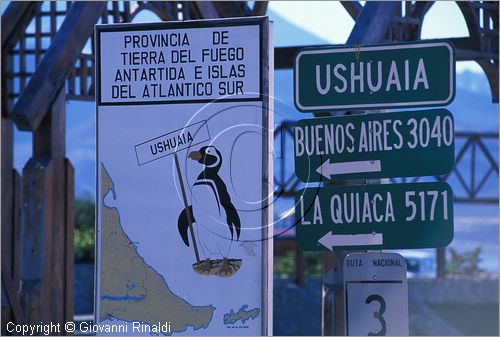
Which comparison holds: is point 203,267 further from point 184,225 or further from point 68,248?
point 68,248

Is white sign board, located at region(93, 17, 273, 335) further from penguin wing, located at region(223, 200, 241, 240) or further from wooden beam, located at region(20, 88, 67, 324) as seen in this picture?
wooden beam, located at region(20, 88, 67, 324)

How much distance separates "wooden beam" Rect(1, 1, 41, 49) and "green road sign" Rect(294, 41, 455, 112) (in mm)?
6159

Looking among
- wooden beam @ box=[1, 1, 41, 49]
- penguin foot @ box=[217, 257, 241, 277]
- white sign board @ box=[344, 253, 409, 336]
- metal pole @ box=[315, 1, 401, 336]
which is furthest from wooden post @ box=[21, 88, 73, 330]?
white sign board @ box=[344, 253, 409, 336]

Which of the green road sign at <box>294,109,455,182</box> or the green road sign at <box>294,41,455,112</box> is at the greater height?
the green road sign at <box>294,41,455,112</box>

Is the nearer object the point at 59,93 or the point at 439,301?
the point at 59,93

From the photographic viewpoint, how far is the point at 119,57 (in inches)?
196

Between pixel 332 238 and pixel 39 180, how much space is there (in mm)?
4982

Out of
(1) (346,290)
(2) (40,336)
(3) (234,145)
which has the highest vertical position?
(3) (234,145)

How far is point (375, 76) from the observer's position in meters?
4.88

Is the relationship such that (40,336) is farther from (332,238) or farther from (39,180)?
(332,238)

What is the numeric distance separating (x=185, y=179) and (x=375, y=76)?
1026 mm

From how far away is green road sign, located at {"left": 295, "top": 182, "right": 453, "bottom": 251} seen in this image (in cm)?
472

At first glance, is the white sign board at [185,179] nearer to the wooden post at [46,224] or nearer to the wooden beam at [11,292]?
the wooden beam at [11,292]

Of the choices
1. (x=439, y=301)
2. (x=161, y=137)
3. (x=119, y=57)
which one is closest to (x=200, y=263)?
(x=161, y=137)
